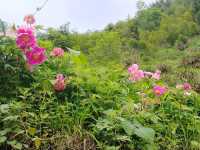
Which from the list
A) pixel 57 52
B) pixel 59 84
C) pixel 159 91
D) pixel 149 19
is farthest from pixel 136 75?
pixel 149 19

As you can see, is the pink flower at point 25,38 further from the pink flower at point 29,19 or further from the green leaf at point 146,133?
the green leaf at point 146,133

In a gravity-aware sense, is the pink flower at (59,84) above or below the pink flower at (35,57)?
below

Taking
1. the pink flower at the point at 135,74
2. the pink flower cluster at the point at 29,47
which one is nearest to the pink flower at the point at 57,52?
the pink flower cluster at the point at 29,47

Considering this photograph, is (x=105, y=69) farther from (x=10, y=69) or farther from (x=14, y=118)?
(x=14, y=118)

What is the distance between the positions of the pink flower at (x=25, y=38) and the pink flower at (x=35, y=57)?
0.09 ft

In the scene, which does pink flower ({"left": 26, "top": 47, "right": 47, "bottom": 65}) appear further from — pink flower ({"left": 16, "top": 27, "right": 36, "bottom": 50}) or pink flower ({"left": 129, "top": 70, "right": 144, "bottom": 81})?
pink flower ({"left": 129, "top": 70, "right": 144, "bottom": 81})

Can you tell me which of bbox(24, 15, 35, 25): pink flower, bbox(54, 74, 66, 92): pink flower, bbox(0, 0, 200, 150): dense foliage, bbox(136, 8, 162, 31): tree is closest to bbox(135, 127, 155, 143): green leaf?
bbox(0, 0, 200, 150): dense foliage

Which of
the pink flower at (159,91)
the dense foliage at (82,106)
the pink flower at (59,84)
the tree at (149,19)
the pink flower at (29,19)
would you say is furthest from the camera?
the tree at (149,19)

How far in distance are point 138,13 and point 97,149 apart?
28.7 metres

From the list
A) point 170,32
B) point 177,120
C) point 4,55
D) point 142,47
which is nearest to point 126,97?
point 177,120

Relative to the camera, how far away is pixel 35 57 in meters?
1.85

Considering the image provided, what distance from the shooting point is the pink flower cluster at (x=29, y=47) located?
1.85m

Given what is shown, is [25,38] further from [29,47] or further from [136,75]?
[136,75]

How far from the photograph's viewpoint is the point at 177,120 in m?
2.00
